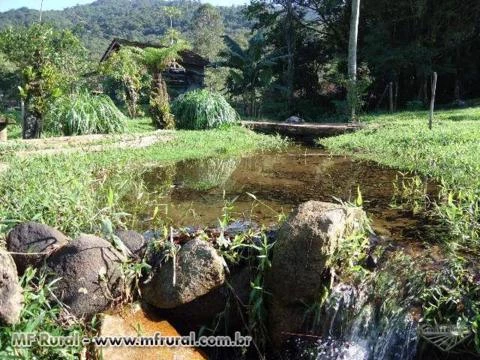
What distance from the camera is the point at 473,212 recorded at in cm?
486

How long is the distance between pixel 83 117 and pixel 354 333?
32.6 feet

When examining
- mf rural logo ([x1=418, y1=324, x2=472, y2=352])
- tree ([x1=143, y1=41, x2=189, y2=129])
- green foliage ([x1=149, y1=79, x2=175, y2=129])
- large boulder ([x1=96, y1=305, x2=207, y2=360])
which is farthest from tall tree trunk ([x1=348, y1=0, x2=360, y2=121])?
large boulder ([x1=96, y1=305, x2=207, y2=360])

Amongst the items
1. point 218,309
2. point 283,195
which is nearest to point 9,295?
point 218,309

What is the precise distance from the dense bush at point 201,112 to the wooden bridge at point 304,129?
125 centimetres

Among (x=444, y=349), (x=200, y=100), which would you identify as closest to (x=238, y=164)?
(x=200, y=100)

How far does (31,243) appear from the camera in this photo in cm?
365

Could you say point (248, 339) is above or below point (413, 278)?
below

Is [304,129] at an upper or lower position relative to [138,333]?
upper

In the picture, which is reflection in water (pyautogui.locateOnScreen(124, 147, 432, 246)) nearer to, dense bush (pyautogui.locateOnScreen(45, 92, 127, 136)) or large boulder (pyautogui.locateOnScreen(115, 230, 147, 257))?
large boulder (pyautogui.locateOnScreen(115, 230, 147, 257))

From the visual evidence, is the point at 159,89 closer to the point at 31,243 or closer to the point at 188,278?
the point at 31,243

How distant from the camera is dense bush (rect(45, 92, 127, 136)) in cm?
1166

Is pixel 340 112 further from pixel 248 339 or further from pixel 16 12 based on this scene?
pixel 16 12

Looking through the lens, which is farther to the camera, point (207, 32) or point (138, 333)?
point (207, 32)

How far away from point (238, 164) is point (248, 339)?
6.85 m
